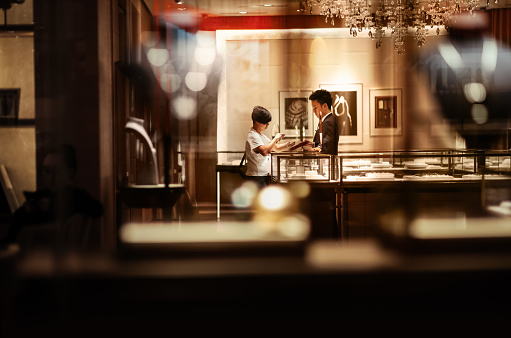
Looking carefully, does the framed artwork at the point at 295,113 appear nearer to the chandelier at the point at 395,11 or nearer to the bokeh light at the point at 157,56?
the chandelier at the point at 395,11

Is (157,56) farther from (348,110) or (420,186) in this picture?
(348,110)

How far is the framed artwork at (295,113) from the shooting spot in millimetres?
8273

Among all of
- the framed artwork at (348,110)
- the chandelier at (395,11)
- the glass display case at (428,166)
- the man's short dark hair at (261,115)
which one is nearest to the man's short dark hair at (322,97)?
→ the man's short dark hair at (261,115)

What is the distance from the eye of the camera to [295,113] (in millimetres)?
8289

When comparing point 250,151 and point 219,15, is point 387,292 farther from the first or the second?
point 219,15

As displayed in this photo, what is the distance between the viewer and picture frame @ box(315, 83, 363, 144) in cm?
845

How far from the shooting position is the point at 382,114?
843 centimetres

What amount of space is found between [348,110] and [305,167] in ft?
11.5

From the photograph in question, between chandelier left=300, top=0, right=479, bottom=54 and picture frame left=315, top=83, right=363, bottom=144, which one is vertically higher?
chandelier left=300, top=0, right=479, bottom=54

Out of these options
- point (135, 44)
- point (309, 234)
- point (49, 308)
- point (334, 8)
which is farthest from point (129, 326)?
point (334, 8)

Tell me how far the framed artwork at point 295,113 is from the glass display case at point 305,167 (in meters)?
2.93

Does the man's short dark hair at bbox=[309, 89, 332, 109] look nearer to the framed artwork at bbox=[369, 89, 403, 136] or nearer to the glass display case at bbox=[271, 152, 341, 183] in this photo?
the glass display case at bbox=[271, 152, 341, 183]

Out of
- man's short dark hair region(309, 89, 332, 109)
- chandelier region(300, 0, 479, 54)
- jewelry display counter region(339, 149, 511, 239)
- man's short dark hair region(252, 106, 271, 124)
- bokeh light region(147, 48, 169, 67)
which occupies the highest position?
chandelier region(300, 0, 479, 54)

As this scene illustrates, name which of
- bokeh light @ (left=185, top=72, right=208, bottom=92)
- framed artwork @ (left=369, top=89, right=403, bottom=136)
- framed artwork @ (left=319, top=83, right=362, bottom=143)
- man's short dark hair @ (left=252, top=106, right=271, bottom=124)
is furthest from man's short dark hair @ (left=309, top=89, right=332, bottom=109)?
framed artwork @ (left=369, top=89, right=403, bottom=136)
